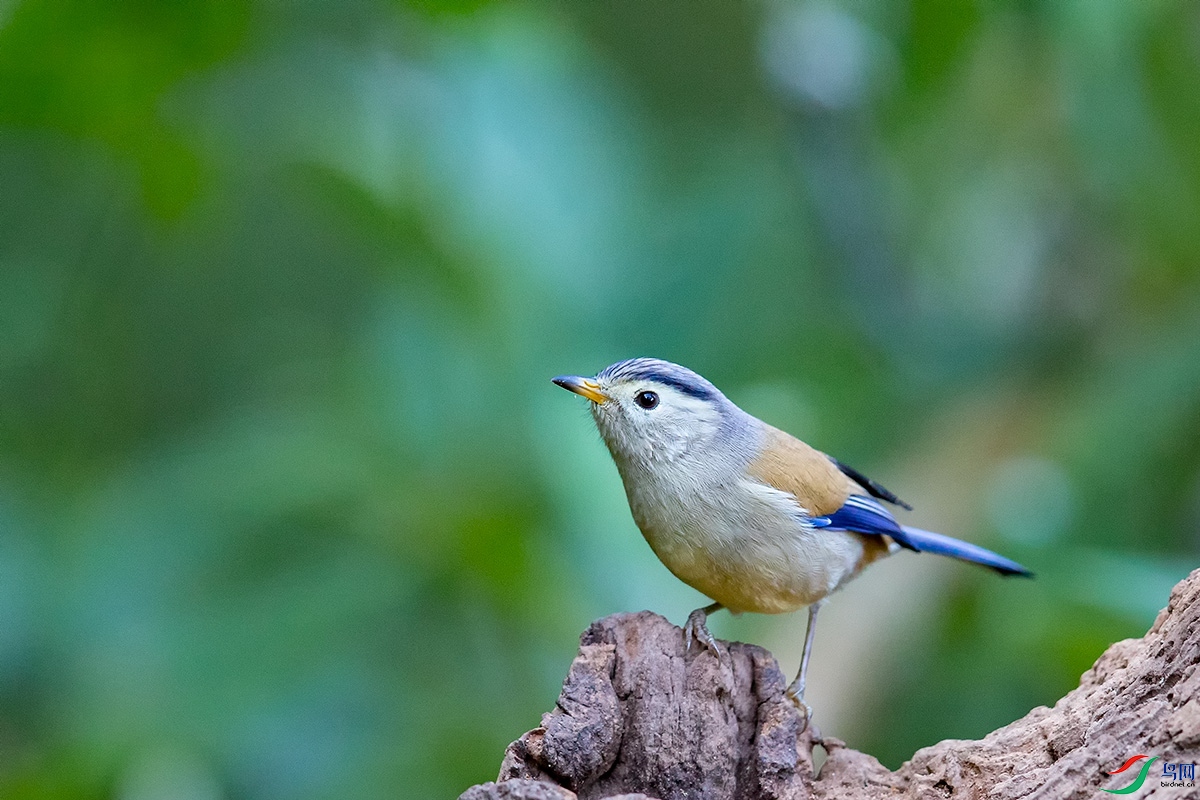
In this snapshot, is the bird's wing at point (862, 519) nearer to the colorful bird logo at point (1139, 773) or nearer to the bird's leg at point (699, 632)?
the bird's leg at point (699, 632)

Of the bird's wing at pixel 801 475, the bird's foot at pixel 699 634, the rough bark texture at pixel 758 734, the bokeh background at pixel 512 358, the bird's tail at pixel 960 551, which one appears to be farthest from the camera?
the bokeh background at pixel 512 358

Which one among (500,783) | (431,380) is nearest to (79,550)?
(431,380)

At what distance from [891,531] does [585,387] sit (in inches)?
52.8

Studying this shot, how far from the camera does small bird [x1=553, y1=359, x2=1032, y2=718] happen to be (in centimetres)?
395

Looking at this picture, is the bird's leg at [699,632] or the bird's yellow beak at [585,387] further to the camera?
the bird's yellow beak at [585,387]

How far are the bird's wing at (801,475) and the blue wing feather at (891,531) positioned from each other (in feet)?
0.13

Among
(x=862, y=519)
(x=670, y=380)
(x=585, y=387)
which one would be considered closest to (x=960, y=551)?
(x=862, y=519)

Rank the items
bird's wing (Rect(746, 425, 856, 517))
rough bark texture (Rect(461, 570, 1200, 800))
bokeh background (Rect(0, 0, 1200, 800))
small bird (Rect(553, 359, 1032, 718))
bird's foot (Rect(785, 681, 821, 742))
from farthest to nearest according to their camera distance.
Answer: bokeh background (Rect(0, 0, 1200, 800)) < bird's wing (Rect(746, 425, 856, 517)) < small bird (Rect(553, 359, 1032, 718)) < bird's foot (Rect(785, 681, 821, 742)) < rough bark texture (Rect(461, 570, 1200, 800))

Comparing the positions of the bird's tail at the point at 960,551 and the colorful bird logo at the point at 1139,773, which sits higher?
the bird's tail at the point at 960,551

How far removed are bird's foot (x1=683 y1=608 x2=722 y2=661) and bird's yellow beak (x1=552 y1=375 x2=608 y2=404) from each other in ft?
3.20

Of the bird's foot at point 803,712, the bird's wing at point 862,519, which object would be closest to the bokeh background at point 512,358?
the bird's wing at point 862,519

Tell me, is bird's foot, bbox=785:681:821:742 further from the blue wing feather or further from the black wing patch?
the black wing patch

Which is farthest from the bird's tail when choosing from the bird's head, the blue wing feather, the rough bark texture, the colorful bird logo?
the colorful bird logo

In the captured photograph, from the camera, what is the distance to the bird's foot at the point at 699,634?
11.1 ft
